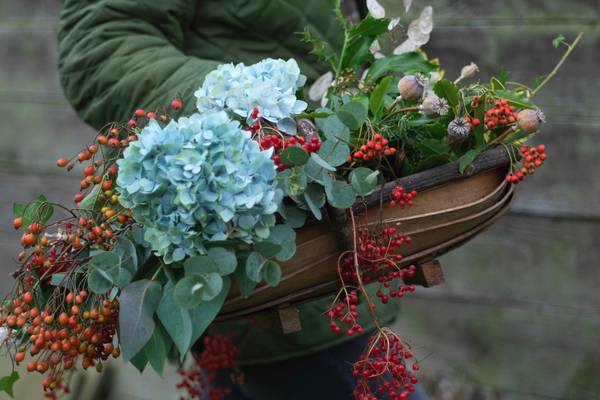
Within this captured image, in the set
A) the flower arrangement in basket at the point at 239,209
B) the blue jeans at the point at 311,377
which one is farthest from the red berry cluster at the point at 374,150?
the blue jeans at the point at 311,377

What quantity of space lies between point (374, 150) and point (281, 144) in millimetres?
90

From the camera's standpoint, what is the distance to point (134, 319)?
677 mm

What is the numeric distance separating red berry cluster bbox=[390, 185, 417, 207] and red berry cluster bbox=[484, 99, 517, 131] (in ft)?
0.36

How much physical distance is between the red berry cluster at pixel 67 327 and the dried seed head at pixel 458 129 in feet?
1.17

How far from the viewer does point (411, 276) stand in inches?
33.7

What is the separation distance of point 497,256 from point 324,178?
3.79 feet

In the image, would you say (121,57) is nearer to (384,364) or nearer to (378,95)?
(378,95)

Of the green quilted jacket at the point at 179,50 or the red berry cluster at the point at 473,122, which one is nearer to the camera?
the red berry cluster at the point at 473,122

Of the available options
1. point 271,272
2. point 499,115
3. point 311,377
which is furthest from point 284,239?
point 311,377

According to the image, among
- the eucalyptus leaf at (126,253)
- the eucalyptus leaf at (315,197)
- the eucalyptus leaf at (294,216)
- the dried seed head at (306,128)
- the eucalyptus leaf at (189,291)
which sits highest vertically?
Answer: the dried seed head at (306,128)

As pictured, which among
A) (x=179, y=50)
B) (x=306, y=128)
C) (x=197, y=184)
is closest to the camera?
(x=197, y=184)

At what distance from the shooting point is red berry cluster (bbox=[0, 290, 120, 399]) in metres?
0.71

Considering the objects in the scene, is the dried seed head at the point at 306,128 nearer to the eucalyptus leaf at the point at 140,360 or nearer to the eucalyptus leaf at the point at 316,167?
the eucalyptus leaf at the point at 316,167

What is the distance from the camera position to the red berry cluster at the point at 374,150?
2.41 feet
